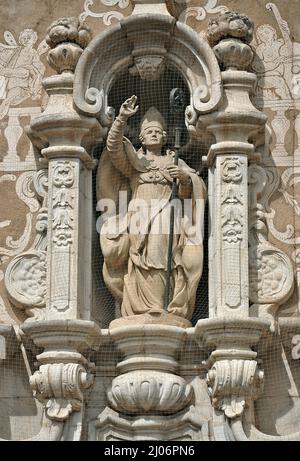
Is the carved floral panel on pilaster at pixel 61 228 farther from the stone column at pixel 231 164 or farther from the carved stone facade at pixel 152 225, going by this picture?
the stone column at pixel 231 164

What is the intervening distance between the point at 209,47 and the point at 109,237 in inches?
58.1

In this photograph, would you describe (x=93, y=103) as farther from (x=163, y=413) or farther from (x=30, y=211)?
(x=163, y=413)

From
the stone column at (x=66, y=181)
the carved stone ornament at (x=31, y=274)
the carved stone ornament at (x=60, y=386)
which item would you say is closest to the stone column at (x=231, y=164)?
the stone column at (x=66, y=181)

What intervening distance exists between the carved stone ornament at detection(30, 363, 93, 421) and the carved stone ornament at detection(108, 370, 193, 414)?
0.80ft

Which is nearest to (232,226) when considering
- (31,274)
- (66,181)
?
(66,181)

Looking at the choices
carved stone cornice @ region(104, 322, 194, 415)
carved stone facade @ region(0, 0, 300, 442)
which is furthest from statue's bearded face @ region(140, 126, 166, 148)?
carved stone cornice @ region(104, 322, 194, 415)

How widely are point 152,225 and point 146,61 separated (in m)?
1.17

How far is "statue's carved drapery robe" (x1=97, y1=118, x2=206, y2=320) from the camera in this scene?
48.7 feet

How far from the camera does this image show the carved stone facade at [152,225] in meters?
14.6

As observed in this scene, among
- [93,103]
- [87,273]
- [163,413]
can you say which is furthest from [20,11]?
[163,413]

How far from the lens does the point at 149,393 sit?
1450cm

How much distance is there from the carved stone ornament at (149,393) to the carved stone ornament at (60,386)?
0.80 feet

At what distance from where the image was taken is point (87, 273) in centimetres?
1493

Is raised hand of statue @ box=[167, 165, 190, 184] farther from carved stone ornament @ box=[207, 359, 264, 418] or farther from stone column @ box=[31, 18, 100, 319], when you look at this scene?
carved stone ornament @ box=[207, 359, 264, 418]
